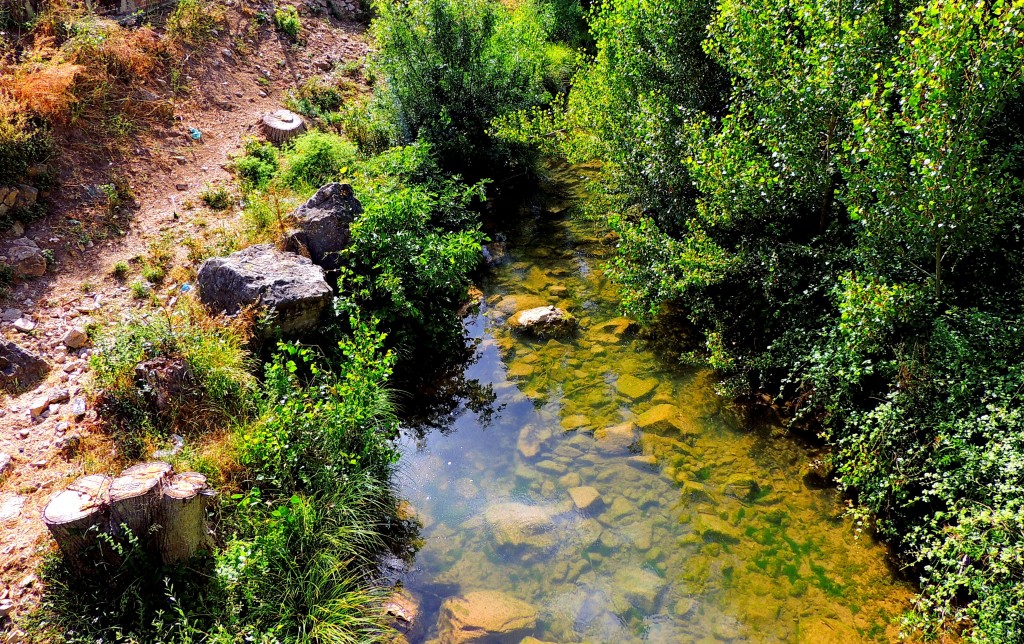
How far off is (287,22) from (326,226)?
10724 millimetres

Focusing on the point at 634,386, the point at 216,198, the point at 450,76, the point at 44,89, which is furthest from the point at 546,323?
the point at 44,89

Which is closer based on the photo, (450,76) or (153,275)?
(153,275)

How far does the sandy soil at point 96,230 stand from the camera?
20.3ft

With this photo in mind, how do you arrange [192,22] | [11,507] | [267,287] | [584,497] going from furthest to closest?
[192,22] → [267,287] → [584,497] → [11,507]

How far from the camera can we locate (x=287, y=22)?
17.2m

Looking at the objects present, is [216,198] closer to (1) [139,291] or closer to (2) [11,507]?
(1) [139,291]

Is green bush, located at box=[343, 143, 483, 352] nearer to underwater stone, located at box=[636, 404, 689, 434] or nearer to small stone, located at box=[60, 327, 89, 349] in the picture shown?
underwater stone, located at box=[636, 404, 689, 434]

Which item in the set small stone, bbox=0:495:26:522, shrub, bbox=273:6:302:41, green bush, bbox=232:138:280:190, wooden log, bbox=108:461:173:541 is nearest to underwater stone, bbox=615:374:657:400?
wooden log, bbox=108:461:173:541

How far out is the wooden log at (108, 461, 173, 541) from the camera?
5328mm

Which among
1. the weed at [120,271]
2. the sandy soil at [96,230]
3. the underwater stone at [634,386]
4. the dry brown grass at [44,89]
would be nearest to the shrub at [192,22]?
the sandy soil at [96,230]

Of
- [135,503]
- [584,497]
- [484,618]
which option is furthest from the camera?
[584,497]

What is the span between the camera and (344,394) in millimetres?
7242

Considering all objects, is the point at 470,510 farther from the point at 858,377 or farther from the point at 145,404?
the point at 858,377

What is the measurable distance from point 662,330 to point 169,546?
313 inches
